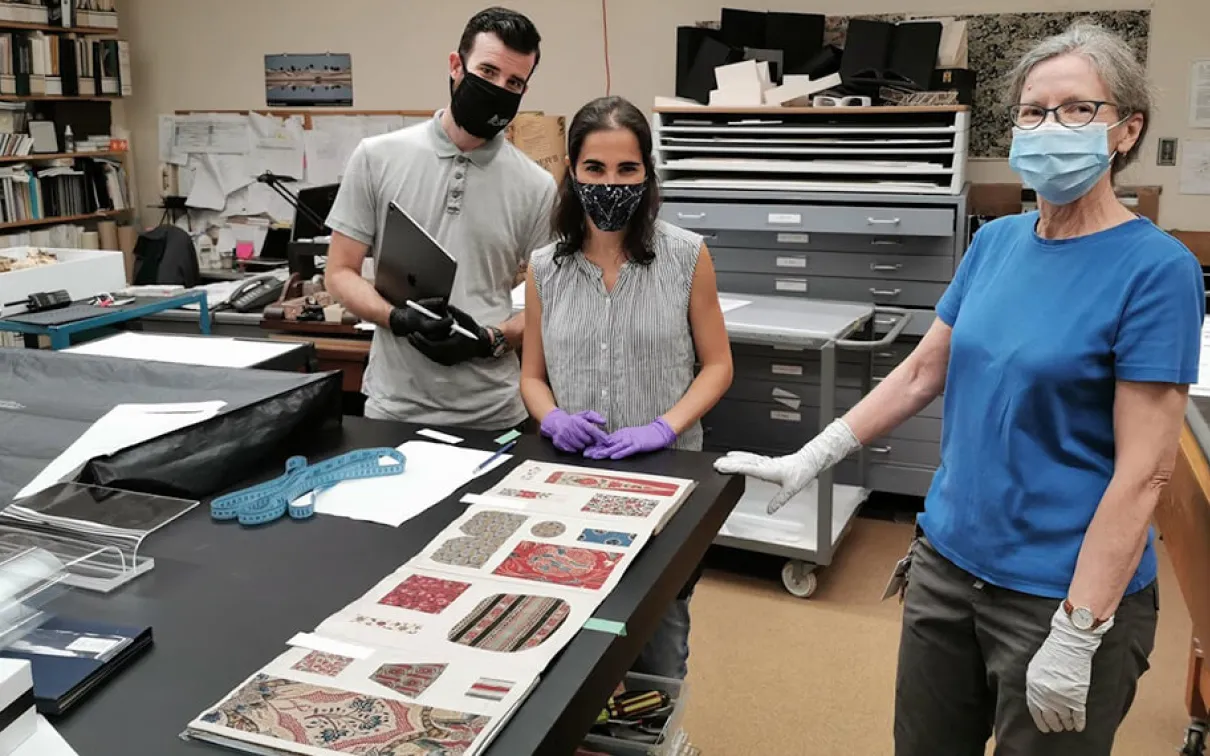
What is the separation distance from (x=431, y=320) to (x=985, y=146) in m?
2.62

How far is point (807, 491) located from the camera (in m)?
3.43

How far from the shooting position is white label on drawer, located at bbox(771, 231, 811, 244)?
3.48 meters

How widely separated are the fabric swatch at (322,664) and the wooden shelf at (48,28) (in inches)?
207

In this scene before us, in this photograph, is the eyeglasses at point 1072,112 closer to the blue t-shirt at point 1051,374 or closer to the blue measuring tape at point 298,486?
the blue t-shirt at point 1051,374

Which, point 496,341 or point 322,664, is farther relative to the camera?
point 496,341

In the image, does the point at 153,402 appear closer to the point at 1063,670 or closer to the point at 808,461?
the point at 808,461

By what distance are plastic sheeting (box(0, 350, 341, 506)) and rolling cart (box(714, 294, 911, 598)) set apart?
1.55 meters

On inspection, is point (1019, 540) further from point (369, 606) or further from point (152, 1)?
point (152, 1)

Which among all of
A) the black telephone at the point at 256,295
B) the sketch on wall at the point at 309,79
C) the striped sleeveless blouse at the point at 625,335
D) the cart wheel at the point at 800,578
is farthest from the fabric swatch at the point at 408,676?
the sketch on wall at the point at 309,79

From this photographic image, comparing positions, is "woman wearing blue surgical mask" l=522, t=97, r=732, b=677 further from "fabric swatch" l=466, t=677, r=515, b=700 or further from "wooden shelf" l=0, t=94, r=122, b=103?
"wooden shelf" l=0, t=94, r=122, b=103

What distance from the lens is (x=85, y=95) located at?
17.6ft

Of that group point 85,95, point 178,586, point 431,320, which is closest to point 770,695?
point 431,320

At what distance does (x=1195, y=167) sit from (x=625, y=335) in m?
2.77

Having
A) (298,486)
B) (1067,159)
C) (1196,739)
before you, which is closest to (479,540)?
(298,486)
